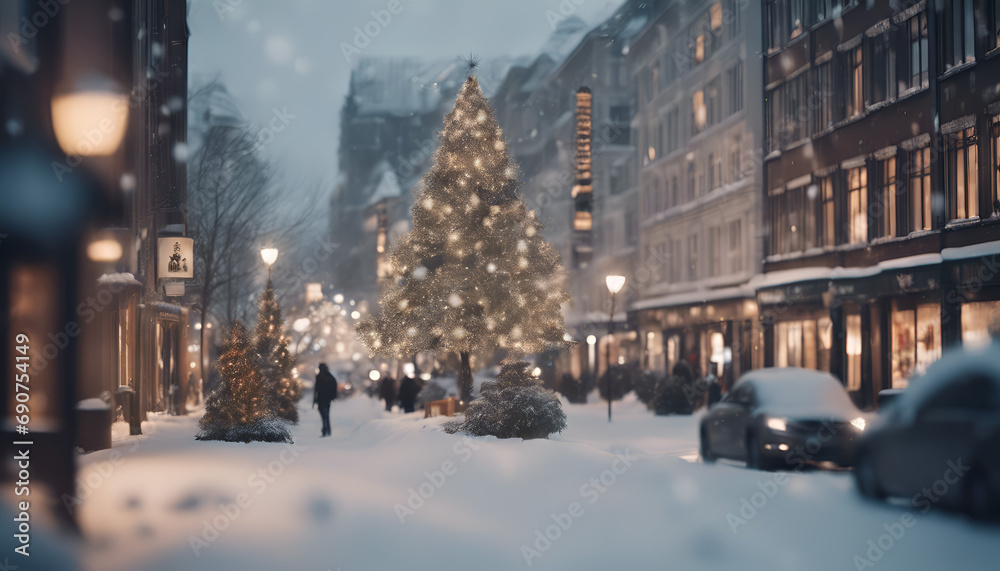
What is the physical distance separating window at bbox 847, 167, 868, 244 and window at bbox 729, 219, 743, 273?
30.1 ft

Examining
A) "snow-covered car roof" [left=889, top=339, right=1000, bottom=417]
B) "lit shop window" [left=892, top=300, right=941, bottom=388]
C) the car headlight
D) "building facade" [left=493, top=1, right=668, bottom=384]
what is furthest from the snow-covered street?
"building facade" [left=493, top=1, right=668, bottom=384]

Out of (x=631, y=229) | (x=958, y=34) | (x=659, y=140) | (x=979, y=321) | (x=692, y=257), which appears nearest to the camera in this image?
(x=979, y=321)

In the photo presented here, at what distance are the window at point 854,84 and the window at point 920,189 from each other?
12.2 ft

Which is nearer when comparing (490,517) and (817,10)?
(490,517)

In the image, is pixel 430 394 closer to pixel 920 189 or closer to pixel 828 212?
pixel 828 212

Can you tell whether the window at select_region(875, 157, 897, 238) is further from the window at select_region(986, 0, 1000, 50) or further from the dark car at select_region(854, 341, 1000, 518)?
the dark car at select_region(854, 341, 1000, 518)

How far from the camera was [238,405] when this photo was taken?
21.2 m

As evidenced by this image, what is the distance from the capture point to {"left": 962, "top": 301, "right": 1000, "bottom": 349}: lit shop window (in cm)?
2442

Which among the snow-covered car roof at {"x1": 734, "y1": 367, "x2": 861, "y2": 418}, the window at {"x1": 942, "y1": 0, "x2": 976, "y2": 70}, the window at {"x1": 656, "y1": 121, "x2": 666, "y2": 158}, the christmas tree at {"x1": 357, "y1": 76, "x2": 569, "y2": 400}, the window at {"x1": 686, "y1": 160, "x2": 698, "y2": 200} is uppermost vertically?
the window at {"x1": 656, "y1": 121, "x2": 666, "y2": 158}

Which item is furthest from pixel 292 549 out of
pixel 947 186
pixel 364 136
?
pixel 364 136

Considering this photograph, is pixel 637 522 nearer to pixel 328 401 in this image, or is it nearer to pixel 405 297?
pixel 328 401

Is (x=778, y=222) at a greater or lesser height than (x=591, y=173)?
lesser

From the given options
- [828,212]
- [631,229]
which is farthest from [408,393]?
[631,229]

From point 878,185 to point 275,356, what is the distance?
17.9m
